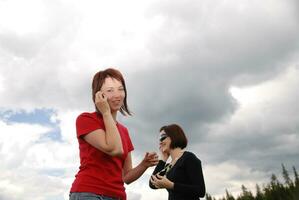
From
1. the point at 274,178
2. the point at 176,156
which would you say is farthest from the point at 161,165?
the point at 274,178

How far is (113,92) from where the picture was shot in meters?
3.91

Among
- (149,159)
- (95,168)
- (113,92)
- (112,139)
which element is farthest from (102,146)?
(149,159)

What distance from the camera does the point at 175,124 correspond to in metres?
7.67

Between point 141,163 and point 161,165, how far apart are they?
3.30 meters

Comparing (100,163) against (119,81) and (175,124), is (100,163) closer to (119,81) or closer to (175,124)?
(119,81)

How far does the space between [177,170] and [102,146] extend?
3.64 m

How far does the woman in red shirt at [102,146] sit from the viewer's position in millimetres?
3570

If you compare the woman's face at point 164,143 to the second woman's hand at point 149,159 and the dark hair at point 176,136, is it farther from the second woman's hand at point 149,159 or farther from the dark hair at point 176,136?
the second woman's hand at point 149,159

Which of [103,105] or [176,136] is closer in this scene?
[103,105]

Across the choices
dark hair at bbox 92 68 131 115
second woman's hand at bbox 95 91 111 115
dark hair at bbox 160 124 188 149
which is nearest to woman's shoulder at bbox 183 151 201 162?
dark hair at bbox 160 124 188 149

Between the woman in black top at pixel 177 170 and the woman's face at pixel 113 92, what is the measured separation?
10.1 ft

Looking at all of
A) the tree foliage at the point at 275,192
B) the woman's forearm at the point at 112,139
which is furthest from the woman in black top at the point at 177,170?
the tree foliage at the point at 275,192

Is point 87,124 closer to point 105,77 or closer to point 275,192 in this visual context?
point 105,77

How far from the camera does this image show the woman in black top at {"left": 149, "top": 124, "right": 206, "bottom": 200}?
261 inches
